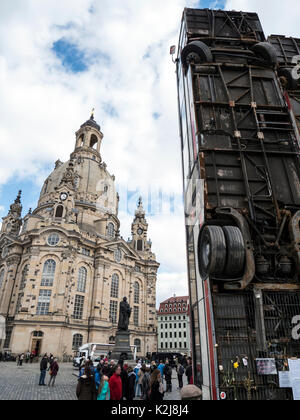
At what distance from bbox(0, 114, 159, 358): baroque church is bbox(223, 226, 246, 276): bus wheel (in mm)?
34019

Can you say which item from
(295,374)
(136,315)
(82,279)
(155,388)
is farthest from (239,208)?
(136,315)

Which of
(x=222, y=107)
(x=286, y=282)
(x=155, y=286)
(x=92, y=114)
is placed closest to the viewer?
(x=286, y=282)

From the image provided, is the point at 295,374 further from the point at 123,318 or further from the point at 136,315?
the point at 136,315

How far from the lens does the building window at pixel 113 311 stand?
1754 inches

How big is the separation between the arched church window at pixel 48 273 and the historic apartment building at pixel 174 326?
48491 millimetres

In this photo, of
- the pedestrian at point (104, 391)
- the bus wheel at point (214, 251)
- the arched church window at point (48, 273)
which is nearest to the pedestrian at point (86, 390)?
the pedestrian at point (104, 391)

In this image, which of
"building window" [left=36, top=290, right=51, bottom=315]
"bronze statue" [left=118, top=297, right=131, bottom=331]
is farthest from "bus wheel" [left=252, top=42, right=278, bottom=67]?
"building window" [left=36, top=290, right=51, bottom=315]

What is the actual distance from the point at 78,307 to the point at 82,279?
425 cm

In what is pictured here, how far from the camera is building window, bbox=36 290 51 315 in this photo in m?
37.6

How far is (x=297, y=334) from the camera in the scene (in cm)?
912

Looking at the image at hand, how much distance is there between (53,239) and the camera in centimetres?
4150

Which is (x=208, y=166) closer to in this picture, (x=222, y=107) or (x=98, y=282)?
(x=222, y=107)
